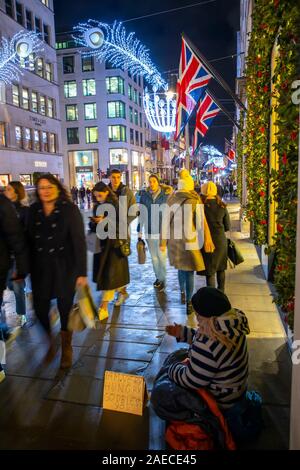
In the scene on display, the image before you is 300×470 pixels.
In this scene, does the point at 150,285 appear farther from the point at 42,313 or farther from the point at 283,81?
the point at 283,81

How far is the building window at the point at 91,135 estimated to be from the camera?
175ft

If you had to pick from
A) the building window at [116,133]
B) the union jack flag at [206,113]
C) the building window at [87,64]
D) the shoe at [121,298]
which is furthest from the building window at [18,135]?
the shoe at [121,298]

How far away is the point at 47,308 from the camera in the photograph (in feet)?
14.1

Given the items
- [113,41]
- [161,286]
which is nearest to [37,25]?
[113,41]

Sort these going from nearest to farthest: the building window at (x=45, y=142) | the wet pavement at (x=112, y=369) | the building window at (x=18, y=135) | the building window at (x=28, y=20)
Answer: the wet pavement at (x=112, y=369) → the building window at (x=18, y=135) → the building window at (x=28, y=20) → the building window at (x=45, y=142)

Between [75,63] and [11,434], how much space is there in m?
54.8

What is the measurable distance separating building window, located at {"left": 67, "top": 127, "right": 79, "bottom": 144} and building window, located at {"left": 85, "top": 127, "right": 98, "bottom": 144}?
141cm

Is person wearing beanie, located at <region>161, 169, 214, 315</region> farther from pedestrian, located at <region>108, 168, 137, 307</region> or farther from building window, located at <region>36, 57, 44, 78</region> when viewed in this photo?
building window, located at <region>36, 57, 44, 78</region>

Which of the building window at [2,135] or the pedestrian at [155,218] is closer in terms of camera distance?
the pedestrian at [155,218]

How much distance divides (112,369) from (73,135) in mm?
52964

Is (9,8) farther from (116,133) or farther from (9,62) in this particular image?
(116,133)

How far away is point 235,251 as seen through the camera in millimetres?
6250

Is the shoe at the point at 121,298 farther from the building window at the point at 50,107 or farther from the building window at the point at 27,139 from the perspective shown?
the building window at the point at 50,107

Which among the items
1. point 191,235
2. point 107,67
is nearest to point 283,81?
point 191,235
